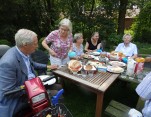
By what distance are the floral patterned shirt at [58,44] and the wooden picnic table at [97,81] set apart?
698 millimetres

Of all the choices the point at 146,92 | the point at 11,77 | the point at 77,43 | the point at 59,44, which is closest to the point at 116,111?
the point at 146,92

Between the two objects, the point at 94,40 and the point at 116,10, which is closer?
the point at 94,40

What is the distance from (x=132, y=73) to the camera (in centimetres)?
279

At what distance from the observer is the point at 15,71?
6.73 ft

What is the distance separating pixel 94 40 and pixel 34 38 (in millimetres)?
2858

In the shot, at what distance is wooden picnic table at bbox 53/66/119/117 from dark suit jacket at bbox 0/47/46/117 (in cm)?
71

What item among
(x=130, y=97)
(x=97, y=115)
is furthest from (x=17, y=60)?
(x=130, y=97)

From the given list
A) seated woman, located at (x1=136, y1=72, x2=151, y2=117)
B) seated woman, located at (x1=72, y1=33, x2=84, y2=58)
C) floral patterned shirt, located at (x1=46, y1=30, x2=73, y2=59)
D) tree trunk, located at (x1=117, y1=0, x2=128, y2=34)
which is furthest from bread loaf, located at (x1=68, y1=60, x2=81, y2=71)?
tree trunk, located at (x1=117, y1=0, x2=128, y2=34)

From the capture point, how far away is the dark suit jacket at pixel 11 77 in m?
2.00

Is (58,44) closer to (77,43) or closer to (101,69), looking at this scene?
(77,43)

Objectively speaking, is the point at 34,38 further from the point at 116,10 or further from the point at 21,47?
the point at 116,10

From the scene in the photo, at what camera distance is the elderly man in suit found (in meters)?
2.00

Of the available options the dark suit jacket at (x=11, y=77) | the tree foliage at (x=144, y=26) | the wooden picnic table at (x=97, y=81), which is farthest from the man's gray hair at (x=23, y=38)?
the tree foliage at (x=144, y=26)

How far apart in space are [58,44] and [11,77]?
5.29 ft
